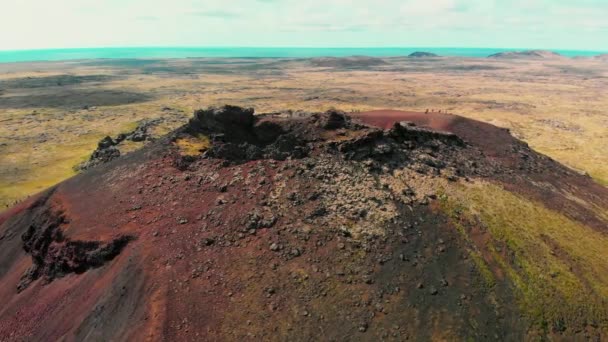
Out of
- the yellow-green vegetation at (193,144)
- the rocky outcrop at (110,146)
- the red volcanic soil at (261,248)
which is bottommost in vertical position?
the rocky outcrop at (110,146)

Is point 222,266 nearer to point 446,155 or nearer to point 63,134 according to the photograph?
point 446,155

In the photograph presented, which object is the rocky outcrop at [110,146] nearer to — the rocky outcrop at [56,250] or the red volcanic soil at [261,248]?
the red volcanic soil at [261,248]

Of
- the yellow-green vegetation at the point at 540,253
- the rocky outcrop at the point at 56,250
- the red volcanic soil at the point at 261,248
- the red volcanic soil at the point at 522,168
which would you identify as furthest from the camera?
the red volcanic soil at the point at 522,168

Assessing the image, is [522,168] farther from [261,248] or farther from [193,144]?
[193,144]

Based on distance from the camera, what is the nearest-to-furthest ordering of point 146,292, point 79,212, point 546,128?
point 146,292, point 79,212, point 546,128

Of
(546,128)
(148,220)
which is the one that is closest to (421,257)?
(148,220)

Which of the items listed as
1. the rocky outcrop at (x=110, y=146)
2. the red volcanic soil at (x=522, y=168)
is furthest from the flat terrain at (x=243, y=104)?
the red volcanic soil at (x=522, y=168)

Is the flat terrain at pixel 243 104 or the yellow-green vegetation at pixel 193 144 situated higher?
the yellow-green vegetation at pixel 193 144
